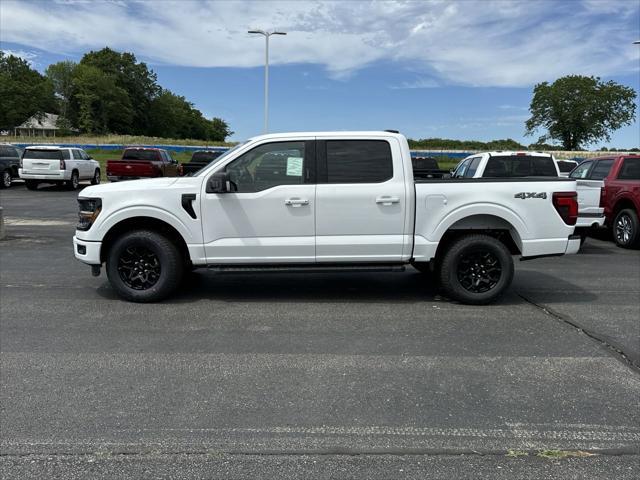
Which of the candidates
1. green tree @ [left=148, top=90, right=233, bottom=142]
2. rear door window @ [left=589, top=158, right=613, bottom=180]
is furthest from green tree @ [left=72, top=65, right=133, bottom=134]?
rear door window @ [left=589, top=158, right=613, bottom=180]

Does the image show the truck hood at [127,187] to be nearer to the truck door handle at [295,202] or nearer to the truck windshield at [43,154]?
the truck door handle at [295,202]

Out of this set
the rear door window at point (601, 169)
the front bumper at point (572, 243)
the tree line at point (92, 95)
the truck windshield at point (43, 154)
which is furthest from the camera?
the tree line at point (92, 95)

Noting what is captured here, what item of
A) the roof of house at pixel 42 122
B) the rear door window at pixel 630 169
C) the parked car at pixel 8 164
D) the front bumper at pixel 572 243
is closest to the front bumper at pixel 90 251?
the front bumper at pixel 572 243

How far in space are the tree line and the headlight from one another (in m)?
107

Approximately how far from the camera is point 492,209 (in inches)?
248

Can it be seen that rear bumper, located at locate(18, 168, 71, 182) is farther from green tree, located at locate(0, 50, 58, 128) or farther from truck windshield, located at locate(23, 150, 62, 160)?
green tree, located at locate(0, 50, 58, 128)

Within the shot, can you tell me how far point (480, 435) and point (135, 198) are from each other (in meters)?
4.47

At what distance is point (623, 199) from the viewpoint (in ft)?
36.3

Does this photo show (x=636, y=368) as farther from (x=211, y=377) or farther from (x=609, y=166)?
(x=609, y=166)

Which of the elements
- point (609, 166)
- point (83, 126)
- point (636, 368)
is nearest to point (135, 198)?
point (636, 368)

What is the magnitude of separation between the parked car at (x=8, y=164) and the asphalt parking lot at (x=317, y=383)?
19.3m

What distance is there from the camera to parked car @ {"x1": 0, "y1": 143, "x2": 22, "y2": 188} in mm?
23616

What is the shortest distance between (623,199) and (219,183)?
8.80 m

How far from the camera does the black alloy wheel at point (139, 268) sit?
20.9 ft
